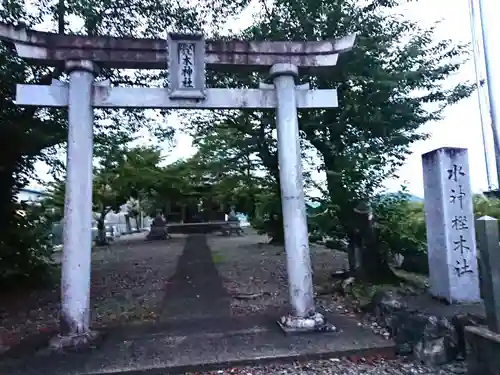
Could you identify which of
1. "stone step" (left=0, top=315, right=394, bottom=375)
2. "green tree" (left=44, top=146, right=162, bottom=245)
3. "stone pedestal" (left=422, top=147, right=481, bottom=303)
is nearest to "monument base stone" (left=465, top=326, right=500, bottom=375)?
"stone step" (left=0, top=315, right=394, bottom=375)

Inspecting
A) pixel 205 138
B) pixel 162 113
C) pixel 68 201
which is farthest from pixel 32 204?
pixel 205 138

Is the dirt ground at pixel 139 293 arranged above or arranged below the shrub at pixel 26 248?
below

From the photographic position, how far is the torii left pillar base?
15.3 ft

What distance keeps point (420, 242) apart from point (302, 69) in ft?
12.9

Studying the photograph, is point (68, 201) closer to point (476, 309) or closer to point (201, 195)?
point (476, 309)

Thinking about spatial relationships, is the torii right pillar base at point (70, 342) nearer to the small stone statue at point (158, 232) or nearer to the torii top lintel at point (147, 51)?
the torii top lintel at point (147, 51)

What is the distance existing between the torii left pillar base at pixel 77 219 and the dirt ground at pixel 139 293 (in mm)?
896

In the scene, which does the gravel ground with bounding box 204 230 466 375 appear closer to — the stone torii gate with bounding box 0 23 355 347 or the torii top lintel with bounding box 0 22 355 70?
the stone torii gate with bounding box 0 23 355 347

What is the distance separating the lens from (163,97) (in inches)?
202

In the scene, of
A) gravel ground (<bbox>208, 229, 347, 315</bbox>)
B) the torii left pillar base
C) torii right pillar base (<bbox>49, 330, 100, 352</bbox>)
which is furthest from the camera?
gravel ground (<bbox>208, 229, 347, 315</bbox>)

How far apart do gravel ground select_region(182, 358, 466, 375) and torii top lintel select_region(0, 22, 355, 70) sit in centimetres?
385

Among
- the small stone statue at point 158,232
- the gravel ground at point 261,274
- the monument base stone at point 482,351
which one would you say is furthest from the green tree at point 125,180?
the monument base stone at point 482,351

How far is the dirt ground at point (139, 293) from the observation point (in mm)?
5844

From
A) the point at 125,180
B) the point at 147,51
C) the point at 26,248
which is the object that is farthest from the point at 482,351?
the point at 125,180
